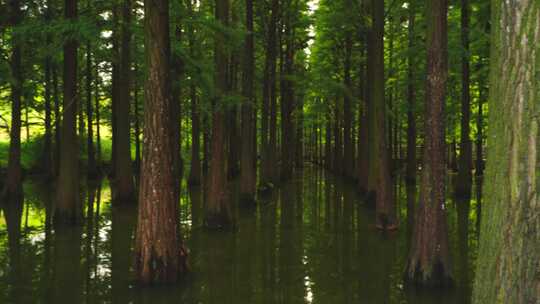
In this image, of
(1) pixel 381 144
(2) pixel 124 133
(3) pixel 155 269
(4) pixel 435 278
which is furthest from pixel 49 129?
(4) pixel 435 278

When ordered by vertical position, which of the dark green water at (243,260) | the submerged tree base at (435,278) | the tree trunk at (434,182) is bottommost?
the dark green water at (243,260)

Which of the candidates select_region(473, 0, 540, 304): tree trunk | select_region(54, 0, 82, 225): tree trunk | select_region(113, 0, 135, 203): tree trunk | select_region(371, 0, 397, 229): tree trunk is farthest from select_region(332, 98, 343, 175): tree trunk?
→ select_region(473, 0, 540, 304): tree trunk

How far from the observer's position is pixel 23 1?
21734 mm

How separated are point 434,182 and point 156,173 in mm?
5743

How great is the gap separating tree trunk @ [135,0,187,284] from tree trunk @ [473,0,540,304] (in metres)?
7.38

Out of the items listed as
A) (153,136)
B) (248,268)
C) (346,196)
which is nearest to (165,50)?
(153,136)

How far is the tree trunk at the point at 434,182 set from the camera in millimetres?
9445

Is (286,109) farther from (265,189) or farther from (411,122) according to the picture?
(265,189)

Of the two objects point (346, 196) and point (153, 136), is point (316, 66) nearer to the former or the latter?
point (346, 196)

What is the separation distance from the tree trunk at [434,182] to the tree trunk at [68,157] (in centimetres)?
1225

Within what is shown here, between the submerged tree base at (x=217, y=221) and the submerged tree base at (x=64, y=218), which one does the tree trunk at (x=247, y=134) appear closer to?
the submerged tree base at (x=217, y=221)

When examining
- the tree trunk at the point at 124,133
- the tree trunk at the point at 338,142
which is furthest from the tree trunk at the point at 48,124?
the tree trunk at the point at 338,142

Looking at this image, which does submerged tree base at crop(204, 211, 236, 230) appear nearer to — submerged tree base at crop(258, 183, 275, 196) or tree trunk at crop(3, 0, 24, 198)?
submerged tree base at crop(258, 183, 275, 196)

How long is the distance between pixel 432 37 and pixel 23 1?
1970cm
